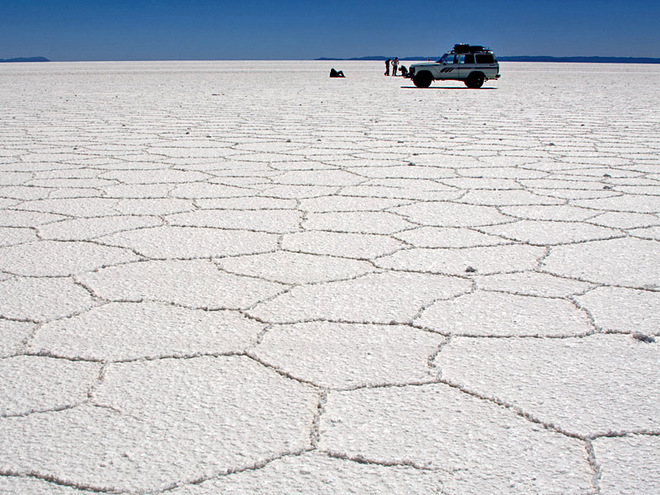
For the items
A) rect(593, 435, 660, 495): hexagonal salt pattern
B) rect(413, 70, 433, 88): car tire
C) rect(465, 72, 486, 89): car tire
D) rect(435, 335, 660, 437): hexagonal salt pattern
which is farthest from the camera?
rect(413, 70, 433, 88): car tire

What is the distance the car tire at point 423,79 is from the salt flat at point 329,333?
12302mm

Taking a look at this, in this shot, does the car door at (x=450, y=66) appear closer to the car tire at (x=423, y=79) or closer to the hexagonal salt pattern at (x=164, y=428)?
the car tire at (x=423, y=79)

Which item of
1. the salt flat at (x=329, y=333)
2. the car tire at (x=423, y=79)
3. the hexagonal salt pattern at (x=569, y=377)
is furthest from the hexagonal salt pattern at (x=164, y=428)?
the car tire at (x=423, y=79)

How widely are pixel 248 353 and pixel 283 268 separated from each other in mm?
597

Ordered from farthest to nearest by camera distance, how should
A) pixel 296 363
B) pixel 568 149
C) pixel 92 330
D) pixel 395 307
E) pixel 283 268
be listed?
pixel 568 149, pixel 283 268, pixel 395 307, pixel 92 330, pixel 296 363

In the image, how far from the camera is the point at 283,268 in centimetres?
206

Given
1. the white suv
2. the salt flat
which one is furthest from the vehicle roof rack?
the salt flat

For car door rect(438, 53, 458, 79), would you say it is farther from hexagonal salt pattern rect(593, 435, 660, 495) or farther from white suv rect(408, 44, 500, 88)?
hexagonal salt pattern rect(593, 435, 660, 495)

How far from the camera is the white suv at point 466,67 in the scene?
1499 cm

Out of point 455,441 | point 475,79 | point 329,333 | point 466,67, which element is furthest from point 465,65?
point 455,441

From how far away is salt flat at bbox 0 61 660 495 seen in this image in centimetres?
112

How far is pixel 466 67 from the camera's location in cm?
1501

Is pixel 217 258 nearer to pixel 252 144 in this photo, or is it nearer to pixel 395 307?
pixel 395 307

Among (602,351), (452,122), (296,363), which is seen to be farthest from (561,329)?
(452,122)
